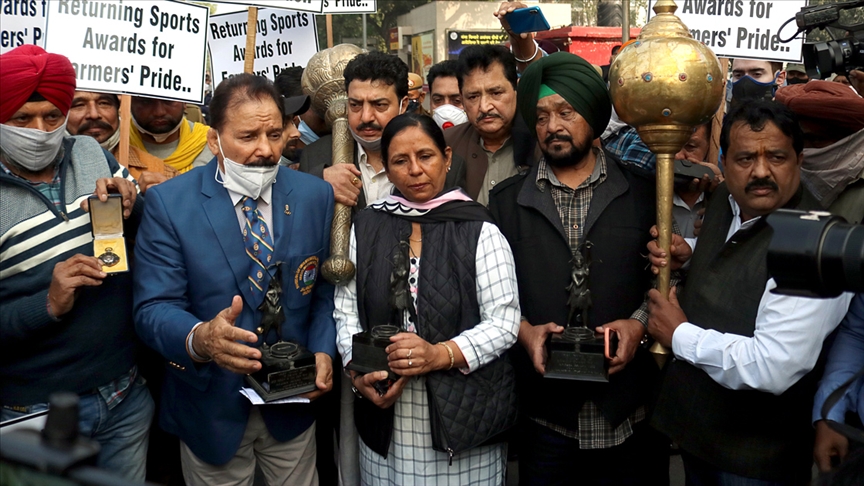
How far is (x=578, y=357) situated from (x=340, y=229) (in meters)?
1.24

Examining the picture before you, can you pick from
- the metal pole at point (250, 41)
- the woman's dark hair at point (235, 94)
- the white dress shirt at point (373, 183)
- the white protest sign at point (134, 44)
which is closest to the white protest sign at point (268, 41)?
the metal pole at point (250, 41)

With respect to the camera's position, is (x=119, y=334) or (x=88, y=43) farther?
(x=88, y=43)

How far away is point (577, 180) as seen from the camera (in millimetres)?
3479

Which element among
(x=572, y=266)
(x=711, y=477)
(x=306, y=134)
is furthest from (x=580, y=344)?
(x=306, y=134)

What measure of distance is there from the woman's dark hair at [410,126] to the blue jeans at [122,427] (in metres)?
1.57

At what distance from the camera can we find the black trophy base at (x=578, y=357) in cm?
302

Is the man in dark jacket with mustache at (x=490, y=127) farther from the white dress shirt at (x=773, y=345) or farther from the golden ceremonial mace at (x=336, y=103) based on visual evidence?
the white dress shirt at (x=773, y=345)

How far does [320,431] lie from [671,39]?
285 cm

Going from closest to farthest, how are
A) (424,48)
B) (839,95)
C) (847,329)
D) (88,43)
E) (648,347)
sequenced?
(847,329)
(839,95)
(648,347)
(88,43)
(424,48)

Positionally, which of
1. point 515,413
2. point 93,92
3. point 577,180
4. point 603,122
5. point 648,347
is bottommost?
point 515,413

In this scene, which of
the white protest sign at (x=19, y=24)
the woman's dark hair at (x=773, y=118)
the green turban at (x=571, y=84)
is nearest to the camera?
the woman's dark hair at (x=773, y=118)

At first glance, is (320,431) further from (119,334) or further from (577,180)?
(577,180)

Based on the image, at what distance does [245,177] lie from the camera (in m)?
3.17

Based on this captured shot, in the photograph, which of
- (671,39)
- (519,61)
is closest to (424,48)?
(519,61)
